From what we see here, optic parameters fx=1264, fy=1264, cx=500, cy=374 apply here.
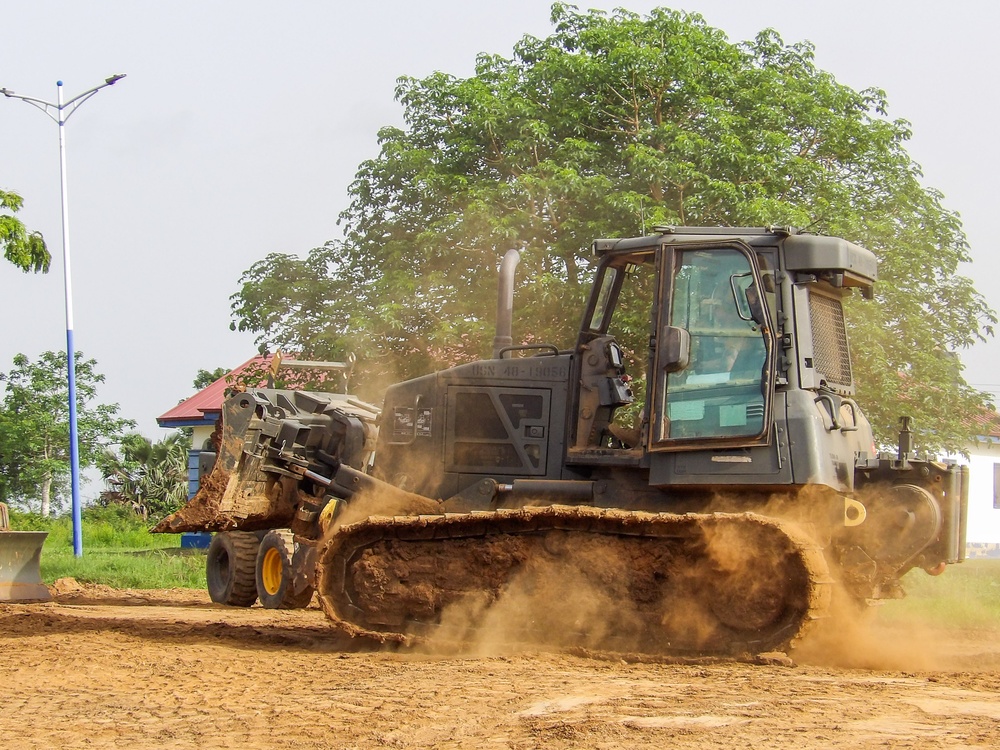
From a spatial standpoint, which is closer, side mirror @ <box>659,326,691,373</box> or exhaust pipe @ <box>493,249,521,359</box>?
side mirror @ <box>659,326,691,373</box>

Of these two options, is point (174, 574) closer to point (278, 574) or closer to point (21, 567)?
point (21, 567)

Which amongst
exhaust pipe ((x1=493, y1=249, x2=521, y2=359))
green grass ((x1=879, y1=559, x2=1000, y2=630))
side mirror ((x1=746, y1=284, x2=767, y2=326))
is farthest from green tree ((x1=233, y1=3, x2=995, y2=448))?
side mirror ((x1=746, y1=284, x2=767, y2=326))

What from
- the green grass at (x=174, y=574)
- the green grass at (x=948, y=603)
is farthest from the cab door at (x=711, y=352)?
the green grass at (x=948, y=603)

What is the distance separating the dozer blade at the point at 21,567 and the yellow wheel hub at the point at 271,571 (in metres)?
3.33

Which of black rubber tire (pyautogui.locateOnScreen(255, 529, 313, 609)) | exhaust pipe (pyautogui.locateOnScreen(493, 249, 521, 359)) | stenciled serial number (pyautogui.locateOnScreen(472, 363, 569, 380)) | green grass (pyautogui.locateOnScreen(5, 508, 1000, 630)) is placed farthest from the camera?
black rubber tire (pyautogui.locateOnScreen(255, 529, 313, 609))

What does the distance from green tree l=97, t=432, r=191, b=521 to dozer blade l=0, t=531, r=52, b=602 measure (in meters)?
19.7

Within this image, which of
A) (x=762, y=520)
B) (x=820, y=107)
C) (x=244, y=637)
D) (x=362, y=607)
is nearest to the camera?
(x=762, y=520)

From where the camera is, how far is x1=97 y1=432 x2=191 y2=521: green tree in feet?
118

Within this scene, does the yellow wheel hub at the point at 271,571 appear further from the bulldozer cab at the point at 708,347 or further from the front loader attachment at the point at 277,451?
the bulldozer cab at the point at 708,347

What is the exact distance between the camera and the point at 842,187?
18344 millimetres

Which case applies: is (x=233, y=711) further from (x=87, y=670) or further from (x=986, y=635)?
(x=986, y=635)

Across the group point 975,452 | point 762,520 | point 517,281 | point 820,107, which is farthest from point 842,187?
point 975,452

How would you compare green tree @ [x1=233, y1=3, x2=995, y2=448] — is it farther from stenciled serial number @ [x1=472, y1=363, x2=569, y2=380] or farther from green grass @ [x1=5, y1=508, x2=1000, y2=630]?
stenciled serial number @ [x1=472, y1=363, x2=569, y2=380]

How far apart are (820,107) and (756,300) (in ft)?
35.9
